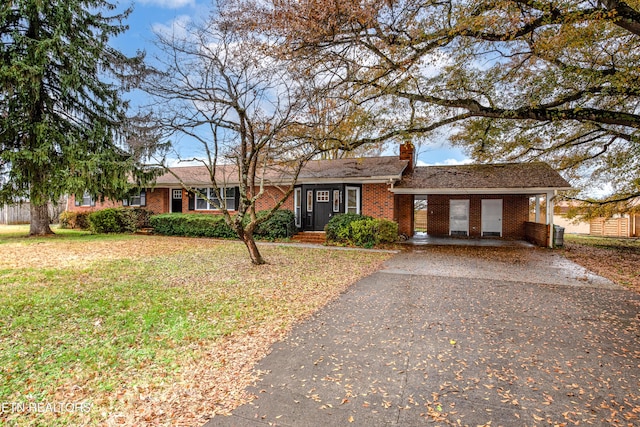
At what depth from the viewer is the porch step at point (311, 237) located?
14070mm

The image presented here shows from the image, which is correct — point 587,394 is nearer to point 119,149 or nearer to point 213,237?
point 213,237

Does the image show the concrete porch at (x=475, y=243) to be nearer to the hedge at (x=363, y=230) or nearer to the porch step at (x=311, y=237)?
the hedge at (x=363, y=230)

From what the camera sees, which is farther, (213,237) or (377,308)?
(213,237)

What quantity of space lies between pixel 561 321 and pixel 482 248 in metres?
8.69

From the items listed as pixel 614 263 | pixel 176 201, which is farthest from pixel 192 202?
pixel 614 263

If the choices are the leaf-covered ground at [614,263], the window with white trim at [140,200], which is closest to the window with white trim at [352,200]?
the leaf-covered ground at [614,263]

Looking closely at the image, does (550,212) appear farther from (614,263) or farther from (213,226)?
(213,226)

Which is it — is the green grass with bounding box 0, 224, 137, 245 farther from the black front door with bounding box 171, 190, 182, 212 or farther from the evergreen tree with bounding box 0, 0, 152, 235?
the black front door with bounding box 171, 190, 182, 212

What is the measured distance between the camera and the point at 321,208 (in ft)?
50.1

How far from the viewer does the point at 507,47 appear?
30.3 ft

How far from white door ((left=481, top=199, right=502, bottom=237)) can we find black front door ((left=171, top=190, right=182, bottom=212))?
16555mm

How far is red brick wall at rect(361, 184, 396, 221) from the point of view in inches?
562

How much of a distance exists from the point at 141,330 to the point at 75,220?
19.0 meters

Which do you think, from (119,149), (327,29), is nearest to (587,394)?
(327,29)
